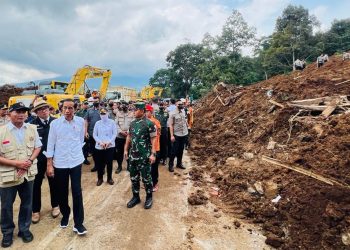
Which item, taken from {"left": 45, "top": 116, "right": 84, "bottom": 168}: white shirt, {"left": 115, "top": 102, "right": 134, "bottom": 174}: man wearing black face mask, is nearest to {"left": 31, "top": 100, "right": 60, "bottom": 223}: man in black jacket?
{"left": 45, "top": 116, "right": 84, "bottom": 168}: white shirt

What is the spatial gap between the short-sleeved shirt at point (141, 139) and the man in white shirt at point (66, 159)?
107 centimetres

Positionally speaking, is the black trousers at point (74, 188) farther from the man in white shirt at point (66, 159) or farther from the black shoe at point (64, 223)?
the black shoe at point (64, 223)

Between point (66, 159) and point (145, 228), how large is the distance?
1.57 m

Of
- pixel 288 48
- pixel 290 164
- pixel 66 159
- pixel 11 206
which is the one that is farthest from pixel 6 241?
pixel 288 48

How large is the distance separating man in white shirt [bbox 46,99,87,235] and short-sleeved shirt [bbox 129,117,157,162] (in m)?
1.07

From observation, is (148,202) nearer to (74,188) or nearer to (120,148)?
(74,188)

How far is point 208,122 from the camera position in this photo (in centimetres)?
1374

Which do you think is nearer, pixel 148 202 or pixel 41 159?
pixel 41 159

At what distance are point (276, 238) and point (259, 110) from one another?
22.5 feet

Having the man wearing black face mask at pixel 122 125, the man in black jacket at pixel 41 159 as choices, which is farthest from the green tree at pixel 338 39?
the man in black jacket at pixel 41 159

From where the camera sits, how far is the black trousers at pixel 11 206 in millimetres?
3855

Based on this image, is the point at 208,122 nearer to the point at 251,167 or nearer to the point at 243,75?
the point at 251,167

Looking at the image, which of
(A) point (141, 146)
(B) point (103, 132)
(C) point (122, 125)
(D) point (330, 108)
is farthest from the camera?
(D) point (330, 108)

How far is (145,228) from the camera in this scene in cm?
451
